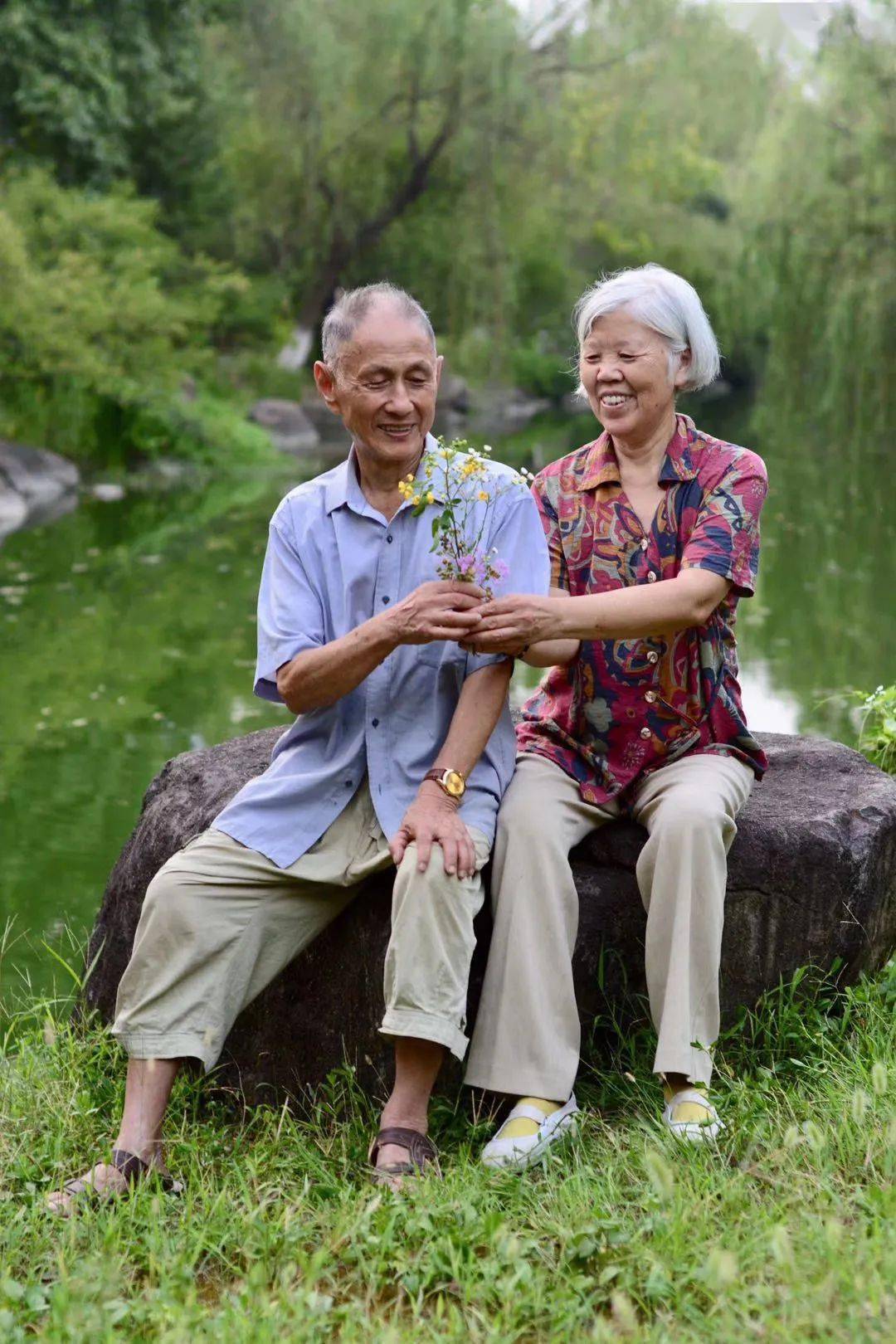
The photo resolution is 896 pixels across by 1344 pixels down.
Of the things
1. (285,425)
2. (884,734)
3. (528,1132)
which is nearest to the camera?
(528,1132)

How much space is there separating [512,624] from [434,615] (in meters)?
0.16

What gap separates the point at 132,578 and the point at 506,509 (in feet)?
30.7

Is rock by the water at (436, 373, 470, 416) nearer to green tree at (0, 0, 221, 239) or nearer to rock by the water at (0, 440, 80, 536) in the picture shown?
green tree at (0, 0, 221, 239)

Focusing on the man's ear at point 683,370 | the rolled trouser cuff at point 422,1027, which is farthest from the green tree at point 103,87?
the rolled trouser cuff at point 422,1027

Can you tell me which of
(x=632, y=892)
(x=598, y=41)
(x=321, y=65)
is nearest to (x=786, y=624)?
(x=632, y=892)

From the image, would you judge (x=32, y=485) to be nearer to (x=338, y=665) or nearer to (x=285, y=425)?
(x=285, y=425)

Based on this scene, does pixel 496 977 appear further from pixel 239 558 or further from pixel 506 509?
pixel 239 558

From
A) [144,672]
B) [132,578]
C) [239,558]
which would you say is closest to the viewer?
[144,672]

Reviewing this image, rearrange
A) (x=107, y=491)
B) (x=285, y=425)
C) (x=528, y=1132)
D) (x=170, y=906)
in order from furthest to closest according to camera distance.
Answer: (x=285, y=425), (x=107, y=491), (x=170, y=906), (x=528, y=1132)

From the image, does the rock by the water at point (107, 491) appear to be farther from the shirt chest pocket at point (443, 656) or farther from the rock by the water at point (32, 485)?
the shirt chest pocket at point (443, 656)

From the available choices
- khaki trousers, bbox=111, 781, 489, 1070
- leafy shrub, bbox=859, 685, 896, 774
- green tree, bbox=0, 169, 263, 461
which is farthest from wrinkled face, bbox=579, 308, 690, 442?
green tree, bbox=0, 169, 263, 461

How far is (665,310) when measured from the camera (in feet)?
10.8

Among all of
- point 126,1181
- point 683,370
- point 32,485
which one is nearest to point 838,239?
point 32,485

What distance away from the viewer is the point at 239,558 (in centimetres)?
1305
